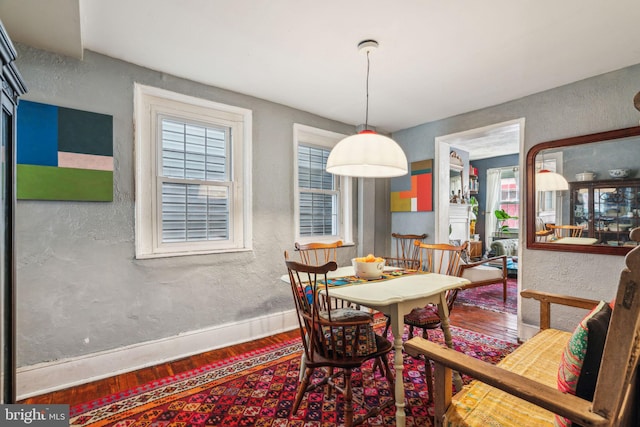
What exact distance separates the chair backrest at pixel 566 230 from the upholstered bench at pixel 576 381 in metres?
1.97

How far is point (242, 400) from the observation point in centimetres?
199

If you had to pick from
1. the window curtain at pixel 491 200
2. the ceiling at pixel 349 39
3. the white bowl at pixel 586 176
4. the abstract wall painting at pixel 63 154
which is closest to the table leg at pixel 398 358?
the ceiling at pixel 349 39

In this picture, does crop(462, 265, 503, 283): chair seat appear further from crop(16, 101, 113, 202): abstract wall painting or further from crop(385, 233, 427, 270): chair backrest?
crop(16, 101, 113, 202): abstract wall painting

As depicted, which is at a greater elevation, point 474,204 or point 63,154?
point 63,154

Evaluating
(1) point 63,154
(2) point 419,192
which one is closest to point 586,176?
(2) point 419,192

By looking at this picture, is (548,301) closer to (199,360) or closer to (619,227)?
(619,227)

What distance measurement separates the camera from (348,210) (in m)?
4.03

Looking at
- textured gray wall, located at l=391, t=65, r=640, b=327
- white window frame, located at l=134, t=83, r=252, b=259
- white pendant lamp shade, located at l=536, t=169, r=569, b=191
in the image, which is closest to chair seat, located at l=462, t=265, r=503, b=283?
textured gray wall, located at l=391, t=65, r=640, b=327

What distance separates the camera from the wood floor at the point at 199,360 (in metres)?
2.07

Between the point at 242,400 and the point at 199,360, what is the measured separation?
799 mm

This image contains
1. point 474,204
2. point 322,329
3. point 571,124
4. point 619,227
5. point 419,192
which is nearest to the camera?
point 322,329

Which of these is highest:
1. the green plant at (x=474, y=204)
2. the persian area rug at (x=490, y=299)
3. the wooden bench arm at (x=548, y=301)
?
the green plant at (x=474, y=204)

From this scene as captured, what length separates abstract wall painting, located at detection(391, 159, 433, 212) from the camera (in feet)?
12.8

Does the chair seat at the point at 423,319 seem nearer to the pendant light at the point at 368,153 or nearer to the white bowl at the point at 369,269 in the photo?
the white bowl at the point at 369,269
